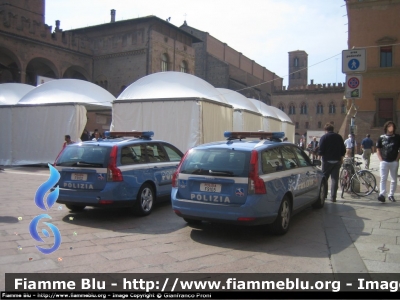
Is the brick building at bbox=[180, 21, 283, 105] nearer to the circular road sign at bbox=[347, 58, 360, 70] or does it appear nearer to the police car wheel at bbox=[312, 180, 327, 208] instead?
the circular road sign at bbox=[347, 58, 360, 70]

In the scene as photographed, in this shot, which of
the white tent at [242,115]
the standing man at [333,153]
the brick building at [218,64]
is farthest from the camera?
the brick building at [218,64]

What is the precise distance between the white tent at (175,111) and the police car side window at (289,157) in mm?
8758

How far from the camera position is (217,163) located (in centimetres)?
613

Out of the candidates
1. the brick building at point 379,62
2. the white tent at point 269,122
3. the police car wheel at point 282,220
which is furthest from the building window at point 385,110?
the police car wheel at point 282,220

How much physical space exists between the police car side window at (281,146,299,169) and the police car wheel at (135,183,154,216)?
2851 millimetres

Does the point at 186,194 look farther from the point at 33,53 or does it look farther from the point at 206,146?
the point at 33,53

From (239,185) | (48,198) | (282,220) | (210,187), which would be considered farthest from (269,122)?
(48,198)

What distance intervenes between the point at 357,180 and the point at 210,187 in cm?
552

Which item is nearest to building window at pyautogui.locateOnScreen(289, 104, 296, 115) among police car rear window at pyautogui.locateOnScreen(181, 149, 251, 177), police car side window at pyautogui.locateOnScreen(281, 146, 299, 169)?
police car side window at pyautogui.locateOnScreen(281, 146, 299, 169)

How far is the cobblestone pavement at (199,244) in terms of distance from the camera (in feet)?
15.5

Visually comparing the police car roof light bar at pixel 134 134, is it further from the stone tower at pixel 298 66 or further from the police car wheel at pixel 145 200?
the stone tower at pixel 298 66
